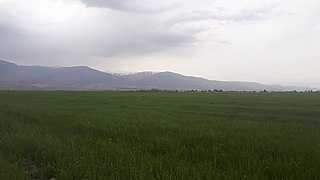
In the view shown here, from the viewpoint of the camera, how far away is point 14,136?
13039 mm

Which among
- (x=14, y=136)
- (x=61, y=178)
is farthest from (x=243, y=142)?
(x=14, y=136)

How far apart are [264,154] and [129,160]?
367cm

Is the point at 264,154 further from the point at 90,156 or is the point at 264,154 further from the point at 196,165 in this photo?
the point at 90,156

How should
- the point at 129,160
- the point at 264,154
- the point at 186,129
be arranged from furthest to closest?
1. the point at 186,129
2. the point at 264,154
3. the point at 129,160

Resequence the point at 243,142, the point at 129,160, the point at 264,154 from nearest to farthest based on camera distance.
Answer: the point at 129,160
the point at 264,154
the point at 243,142

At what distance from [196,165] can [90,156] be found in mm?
2809

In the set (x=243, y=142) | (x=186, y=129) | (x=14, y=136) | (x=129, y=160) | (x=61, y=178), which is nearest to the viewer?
(x=61, y=178)

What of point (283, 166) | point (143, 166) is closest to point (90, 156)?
point (143, 166)

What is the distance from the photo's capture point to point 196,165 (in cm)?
866

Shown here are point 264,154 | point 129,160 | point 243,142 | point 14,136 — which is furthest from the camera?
point 14,136

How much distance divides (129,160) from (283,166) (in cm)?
355

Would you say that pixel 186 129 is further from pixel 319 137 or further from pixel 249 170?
→ pixel 249 170

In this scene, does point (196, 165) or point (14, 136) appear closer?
point (196, 165)

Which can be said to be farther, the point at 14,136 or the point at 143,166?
the point at 14,136
